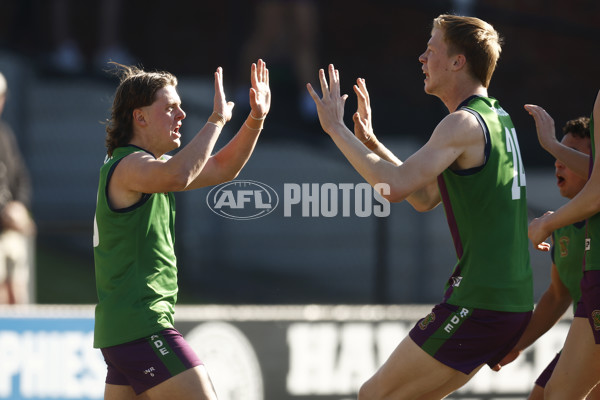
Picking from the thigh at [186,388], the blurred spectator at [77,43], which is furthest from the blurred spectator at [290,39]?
the thigh at [186,388]

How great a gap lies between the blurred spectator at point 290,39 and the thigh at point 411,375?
15.3 feet

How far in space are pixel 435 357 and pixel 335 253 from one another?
3.40 m

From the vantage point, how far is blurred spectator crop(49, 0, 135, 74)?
948 centimetres

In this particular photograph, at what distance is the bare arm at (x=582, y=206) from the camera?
4020 millimetres

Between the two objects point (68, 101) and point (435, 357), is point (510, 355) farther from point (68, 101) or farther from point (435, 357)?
point (68, 101)

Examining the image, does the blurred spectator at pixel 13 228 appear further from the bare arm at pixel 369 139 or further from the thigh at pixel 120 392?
the bare arm at pixel 369 139

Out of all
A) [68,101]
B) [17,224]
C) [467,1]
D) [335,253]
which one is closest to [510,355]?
[335,253]

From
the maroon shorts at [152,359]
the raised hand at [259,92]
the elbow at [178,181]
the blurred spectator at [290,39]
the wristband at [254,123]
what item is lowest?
the maroon shorts at [152,359]

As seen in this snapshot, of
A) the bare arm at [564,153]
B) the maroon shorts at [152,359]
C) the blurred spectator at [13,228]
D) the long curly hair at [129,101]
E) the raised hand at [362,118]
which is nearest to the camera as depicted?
the maroon shorts at [152,359]

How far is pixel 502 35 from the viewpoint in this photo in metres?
9.35

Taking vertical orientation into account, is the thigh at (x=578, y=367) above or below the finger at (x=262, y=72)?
below

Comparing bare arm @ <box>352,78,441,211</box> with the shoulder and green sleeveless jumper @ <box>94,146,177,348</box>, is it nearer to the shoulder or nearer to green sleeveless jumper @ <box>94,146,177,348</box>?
the shoulder

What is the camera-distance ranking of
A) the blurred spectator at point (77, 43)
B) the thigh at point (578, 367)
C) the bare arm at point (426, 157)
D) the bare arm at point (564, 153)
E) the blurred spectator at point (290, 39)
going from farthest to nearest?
the blurred spectator at point (77, 43)
the blurred spectator at point (290, 39)
the bare arm at point (564, 153)
the thigh at point (578, 367)
the bare arm at point (426, 157)

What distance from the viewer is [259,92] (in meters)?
4.37
